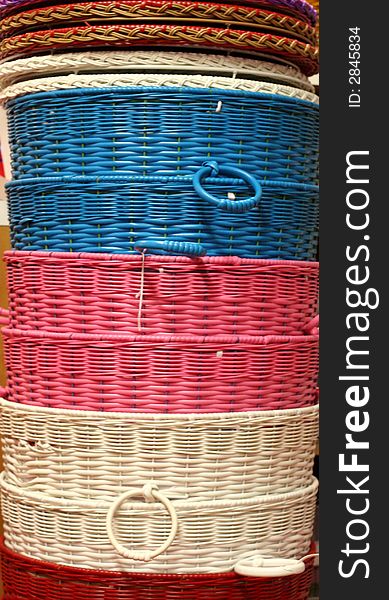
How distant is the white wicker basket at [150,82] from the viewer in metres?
1.25

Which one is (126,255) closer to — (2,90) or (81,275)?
(81,275)

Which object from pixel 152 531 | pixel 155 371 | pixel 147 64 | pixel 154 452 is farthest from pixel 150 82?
pixel 152 531

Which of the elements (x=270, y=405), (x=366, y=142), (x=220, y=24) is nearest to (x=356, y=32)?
(x=366, y=142)

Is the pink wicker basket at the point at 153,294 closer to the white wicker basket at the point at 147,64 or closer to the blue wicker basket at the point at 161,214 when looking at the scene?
the blue wicker basket at the point at 161,214

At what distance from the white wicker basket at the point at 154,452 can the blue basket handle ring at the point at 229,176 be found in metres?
0.29

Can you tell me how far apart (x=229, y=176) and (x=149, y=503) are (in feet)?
1.51

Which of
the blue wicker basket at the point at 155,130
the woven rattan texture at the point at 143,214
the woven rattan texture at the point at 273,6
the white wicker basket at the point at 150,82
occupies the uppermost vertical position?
the woven rattan texture at the point at 273,6

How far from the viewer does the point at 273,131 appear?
4.29 feet

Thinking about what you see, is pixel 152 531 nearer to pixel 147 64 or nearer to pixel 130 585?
pixel 130 585

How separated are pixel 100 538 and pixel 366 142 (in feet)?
2.12

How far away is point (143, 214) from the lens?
4.14ft

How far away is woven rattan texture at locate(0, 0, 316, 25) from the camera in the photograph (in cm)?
129

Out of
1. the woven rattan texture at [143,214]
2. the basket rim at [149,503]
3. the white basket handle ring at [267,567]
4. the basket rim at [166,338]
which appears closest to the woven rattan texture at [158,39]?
the woven rattan texture at [143,214]

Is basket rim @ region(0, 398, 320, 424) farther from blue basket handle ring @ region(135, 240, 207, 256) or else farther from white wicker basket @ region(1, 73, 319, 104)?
white wicker basket @ region(1, 73, 319, 104)
